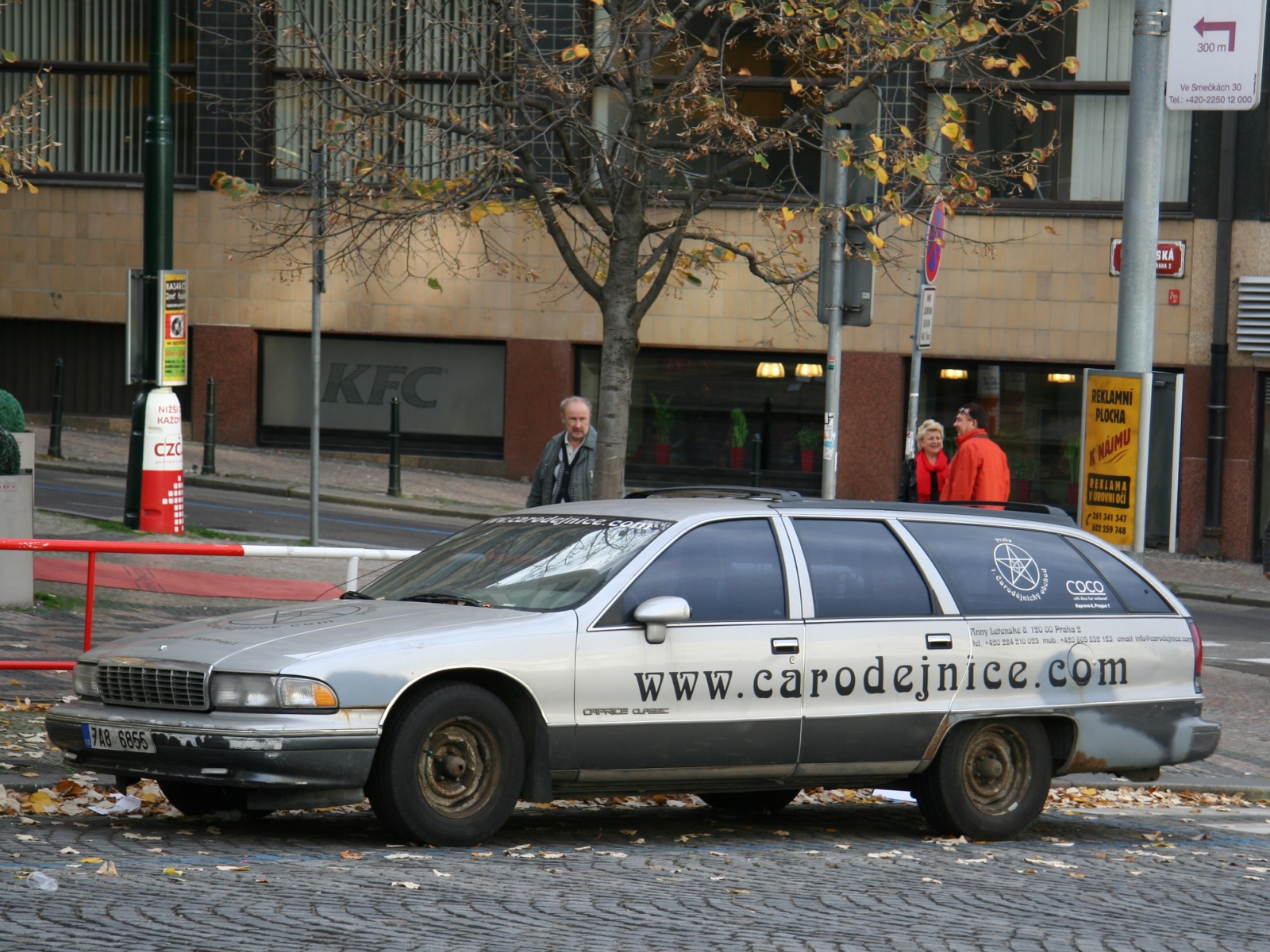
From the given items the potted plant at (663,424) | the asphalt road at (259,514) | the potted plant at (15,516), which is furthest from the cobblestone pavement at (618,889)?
the potted plant at (663,424)

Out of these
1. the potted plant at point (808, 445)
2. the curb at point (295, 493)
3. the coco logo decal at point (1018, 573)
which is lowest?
the curb at point (295, 493)

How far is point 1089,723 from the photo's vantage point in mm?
8359

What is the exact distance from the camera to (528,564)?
7672 mm

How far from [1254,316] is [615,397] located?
542 inches

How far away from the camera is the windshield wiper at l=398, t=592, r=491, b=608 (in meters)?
7.45

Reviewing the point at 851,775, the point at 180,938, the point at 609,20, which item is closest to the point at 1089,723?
the point at 851,775

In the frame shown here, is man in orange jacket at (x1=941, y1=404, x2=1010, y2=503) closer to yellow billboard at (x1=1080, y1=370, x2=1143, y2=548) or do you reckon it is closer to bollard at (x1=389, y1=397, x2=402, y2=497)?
yellow billboard at (x1=1080, y1=370, x2=1143, y2=548)

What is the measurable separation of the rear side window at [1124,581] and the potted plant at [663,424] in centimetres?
1769

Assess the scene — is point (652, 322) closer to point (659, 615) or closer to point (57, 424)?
point (57, 424)

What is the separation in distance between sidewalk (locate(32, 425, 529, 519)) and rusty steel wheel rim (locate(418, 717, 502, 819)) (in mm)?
15296

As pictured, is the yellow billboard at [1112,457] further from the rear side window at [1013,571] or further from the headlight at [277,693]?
the headlight at [277,693]

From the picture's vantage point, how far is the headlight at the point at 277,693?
21.9ft

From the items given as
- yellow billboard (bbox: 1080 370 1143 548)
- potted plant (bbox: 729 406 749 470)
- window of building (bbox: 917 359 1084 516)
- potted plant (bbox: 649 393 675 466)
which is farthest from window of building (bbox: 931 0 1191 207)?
yellow billboard (bbox: 1080 370 1143 548)

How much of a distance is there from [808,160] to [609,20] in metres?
11.9
